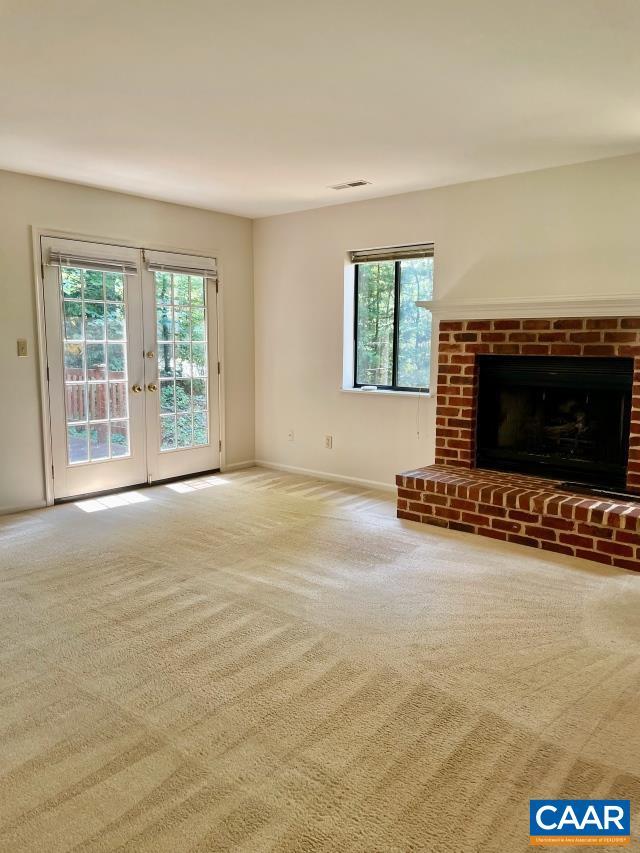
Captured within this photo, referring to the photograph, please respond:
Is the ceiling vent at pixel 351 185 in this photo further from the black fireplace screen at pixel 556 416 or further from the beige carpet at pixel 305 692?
the beige carpet at pixel 305 692

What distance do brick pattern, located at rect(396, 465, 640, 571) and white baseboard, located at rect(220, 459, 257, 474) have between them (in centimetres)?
215

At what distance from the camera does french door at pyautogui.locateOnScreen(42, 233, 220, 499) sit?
4.67m

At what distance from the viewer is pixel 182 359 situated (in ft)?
18.0

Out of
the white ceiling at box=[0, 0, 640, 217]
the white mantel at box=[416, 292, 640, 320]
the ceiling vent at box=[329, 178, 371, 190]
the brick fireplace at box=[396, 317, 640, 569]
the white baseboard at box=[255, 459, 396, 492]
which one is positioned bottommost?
the white baseboard at box=[255, 459, 396, 492]

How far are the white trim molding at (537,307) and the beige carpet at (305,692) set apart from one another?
1533 millimetres

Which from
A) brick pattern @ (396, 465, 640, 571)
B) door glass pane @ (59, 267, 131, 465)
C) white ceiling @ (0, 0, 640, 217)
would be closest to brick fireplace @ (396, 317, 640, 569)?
brick pattern @ (396, 465, 640, 571)

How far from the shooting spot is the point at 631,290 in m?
3.90

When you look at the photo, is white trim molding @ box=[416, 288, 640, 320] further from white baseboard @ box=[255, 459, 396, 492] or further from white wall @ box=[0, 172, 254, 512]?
white wall @ box=[0, 172, 254, 512]

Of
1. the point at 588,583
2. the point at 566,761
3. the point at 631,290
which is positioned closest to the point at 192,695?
the point at 566,761

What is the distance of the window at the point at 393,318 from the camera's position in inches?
197

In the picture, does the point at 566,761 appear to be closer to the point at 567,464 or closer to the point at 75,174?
the point at 567,464

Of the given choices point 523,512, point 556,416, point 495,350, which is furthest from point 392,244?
point 523,512

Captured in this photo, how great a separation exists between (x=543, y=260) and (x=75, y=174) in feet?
10.8

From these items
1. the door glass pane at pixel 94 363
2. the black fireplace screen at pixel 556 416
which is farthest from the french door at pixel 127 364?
the black fireplace screen at pixel 556 416
